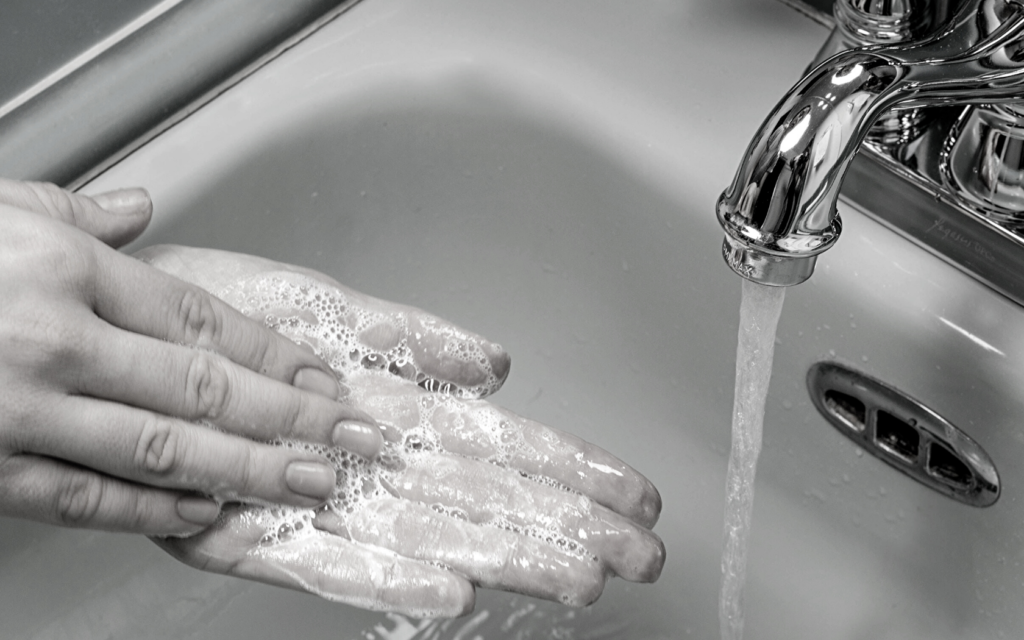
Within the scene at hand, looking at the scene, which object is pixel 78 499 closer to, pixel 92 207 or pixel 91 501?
pixel 91 501

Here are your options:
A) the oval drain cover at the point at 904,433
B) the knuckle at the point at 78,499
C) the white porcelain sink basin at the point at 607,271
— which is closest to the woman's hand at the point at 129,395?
the knuckle at the point at 78,499

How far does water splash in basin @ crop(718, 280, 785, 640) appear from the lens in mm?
483

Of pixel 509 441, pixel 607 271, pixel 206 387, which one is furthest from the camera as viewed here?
pixel 607 271

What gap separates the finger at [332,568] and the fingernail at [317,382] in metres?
0.07

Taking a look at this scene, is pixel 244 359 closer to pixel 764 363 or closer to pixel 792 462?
pixel 764 363

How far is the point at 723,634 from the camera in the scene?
691mm

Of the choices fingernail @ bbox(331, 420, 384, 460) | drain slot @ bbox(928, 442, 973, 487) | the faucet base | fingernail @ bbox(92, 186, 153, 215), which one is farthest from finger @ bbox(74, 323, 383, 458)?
drain slot @ bbox(928, 442, 973, 487)

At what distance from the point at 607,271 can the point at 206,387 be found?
359 mm

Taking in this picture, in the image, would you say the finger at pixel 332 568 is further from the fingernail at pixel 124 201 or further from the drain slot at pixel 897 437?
the drain slot at pixel 897 437

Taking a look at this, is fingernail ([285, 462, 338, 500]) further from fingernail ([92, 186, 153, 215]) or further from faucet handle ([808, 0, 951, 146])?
faucet handle ([808, 0, 951, 146])

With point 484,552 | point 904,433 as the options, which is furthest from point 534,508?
point 904,433

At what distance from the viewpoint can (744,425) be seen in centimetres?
55

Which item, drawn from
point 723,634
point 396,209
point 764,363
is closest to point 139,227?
point 396,209

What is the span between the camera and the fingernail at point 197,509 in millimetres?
500
